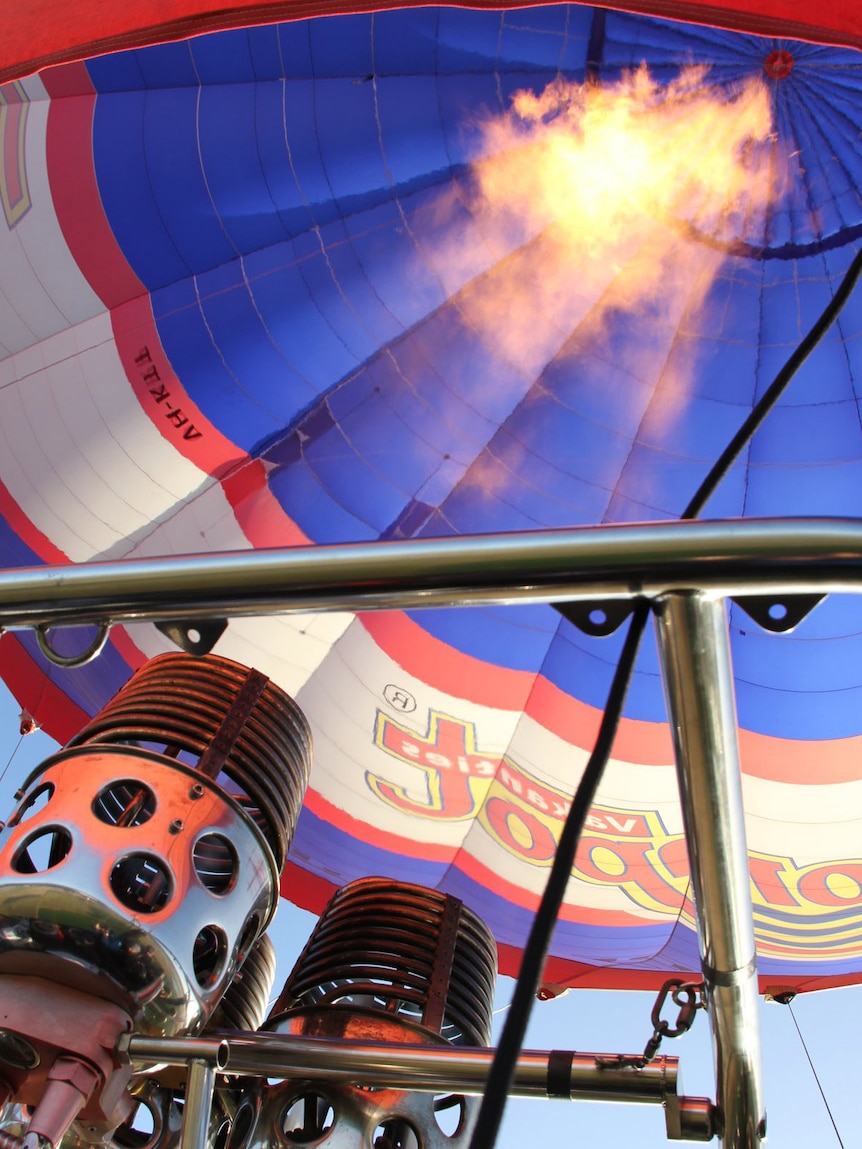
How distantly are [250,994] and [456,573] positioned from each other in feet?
6.53

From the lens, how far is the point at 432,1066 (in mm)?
1583

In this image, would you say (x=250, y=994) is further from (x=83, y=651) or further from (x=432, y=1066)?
(x=83, y=651)

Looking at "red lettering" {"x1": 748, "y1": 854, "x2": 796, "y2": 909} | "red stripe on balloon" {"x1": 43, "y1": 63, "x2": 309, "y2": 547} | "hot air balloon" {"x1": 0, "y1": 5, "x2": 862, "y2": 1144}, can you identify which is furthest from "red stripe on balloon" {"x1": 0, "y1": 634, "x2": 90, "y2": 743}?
"red lettering" {"x1": 748, "y1": 854, "x2": 796, "y2": 909}

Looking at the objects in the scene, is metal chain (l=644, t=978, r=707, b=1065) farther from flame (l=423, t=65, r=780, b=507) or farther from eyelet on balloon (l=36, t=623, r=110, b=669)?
flame (l=423, t=65, r=780, b=507)

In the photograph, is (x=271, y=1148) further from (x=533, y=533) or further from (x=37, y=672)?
(x=37, y=672)

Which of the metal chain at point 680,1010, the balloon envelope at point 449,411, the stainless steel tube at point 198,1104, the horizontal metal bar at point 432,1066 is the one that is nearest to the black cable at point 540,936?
the metal chain at point 680,1010

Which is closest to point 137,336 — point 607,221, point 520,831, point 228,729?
point 607,221

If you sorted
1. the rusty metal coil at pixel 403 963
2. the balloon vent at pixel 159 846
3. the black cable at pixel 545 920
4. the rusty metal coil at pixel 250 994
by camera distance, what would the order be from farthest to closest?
the rusty metal coil at pixel 250 994 → the rusty metal coil at pixel 403 963 → the balloon vent at pixel 159 846 → the black cable at pixel 545 920

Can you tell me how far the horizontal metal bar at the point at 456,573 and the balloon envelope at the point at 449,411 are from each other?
2.97m

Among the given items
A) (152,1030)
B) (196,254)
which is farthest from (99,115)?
(152,1030)

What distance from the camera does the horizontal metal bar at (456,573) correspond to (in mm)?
727

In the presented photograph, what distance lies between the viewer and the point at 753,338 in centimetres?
409

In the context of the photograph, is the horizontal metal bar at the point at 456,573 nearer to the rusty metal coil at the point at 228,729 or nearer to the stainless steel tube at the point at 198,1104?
the stainless steel tube at the point at 198,1104

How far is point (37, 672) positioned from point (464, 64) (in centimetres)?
230
